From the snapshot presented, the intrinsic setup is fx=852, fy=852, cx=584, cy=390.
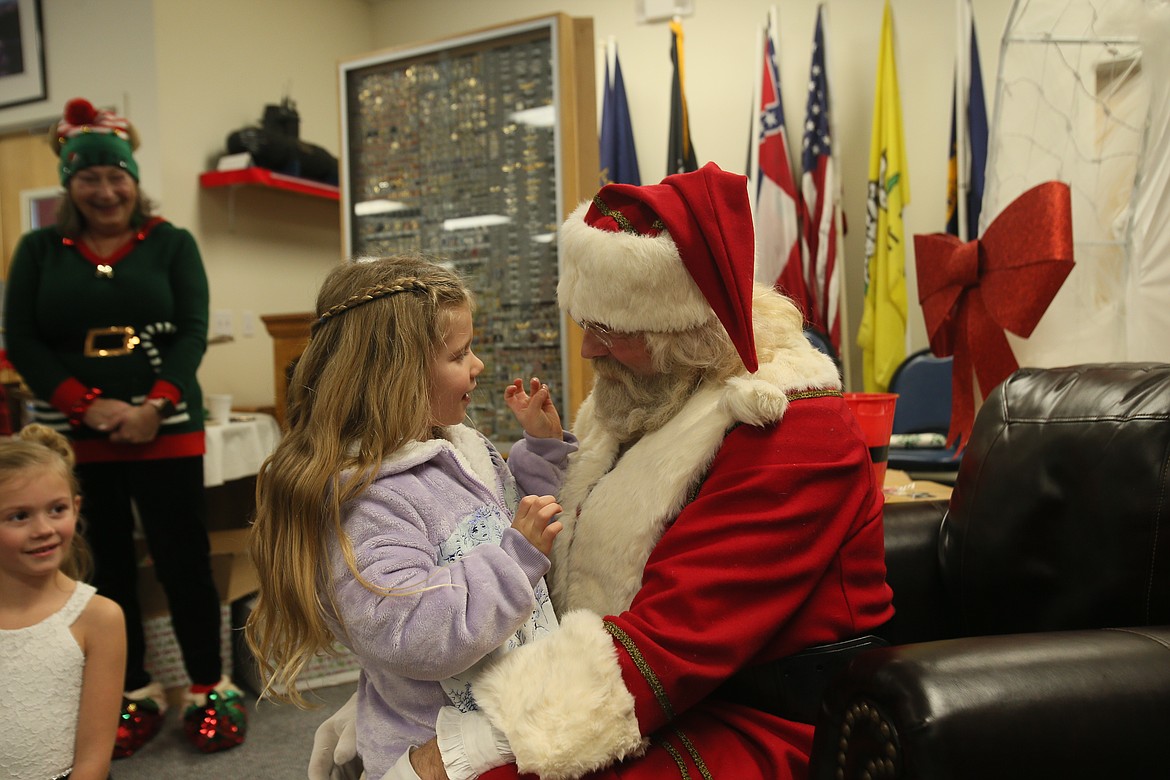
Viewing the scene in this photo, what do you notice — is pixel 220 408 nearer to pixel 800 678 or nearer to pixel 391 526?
pixel 391 526

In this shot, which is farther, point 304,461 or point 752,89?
point 752,89

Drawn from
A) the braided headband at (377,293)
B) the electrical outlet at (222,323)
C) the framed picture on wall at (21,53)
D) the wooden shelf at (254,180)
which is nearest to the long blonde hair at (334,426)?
the braided headband at (377,293)

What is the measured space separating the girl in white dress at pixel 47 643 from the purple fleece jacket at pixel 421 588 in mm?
1012

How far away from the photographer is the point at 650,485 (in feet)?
3.91

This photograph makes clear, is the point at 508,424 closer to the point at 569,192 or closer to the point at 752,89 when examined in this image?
the point at 569,192

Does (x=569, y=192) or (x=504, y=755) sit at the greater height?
(x=569, y=192)

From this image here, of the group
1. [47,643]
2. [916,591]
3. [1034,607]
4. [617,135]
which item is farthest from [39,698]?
[617,135]

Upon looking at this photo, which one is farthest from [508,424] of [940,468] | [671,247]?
[671,247]

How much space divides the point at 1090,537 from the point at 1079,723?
433mm

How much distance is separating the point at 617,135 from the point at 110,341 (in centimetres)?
292

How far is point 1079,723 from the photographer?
0.88m

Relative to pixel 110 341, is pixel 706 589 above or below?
below

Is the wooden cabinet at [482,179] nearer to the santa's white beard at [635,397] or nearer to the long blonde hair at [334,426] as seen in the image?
the santa's white beard at [635,397]

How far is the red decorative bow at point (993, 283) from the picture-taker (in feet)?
5.53
